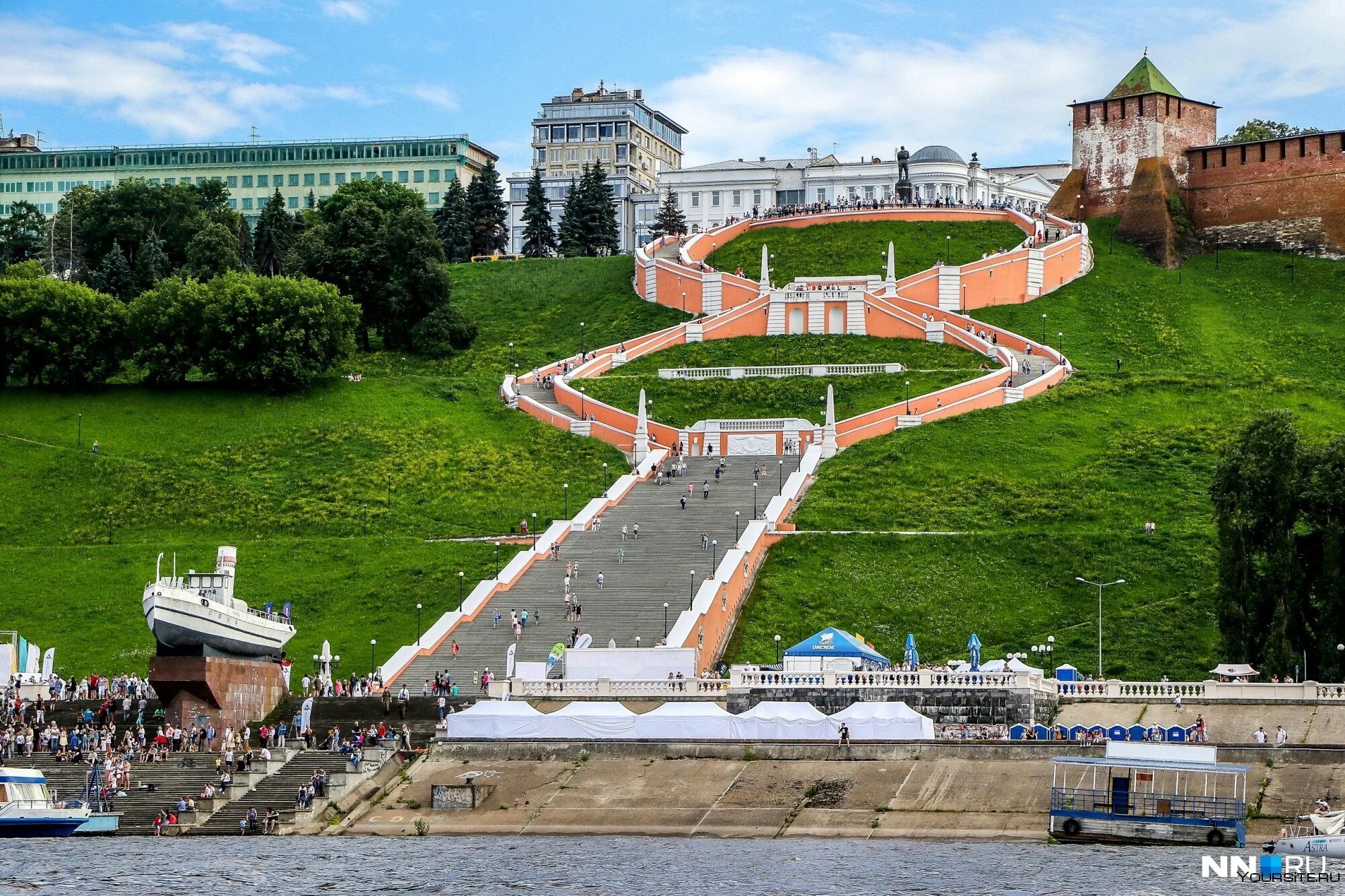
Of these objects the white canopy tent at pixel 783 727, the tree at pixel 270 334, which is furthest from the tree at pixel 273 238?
the white canopy tent at pixel 783 727

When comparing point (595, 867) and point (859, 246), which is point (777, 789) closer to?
point (595, 867)

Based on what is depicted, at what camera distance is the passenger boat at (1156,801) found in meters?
44.9

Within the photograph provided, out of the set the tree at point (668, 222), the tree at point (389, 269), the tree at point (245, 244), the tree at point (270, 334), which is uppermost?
the tree at point (668, 222)

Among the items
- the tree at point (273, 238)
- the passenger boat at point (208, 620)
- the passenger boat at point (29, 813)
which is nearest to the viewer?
the passenger boat at point (29, 813)

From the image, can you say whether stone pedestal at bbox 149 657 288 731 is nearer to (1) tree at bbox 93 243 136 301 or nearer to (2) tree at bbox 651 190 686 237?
(1) tree at bbox 93 243 136 301

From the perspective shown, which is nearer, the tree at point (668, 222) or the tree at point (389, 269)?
the tree at point (389, 269)

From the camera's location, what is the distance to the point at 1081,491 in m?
75.0

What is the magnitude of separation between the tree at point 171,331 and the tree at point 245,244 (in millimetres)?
24925

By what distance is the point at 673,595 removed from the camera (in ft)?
212

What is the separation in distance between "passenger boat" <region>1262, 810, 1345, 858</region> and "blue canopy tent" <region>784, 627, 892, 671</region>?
1391 centimetres

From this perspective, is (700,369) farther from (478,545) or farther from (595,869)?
(595,869)

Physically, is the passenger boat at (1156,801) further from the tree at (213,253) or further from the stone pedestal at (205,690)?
the tree at (213,253)

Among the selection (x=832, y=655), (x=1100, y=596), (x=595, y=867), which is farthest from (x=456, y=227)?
(x=595, y=867)

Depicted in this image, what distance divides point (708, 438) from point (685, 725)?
3253cm
